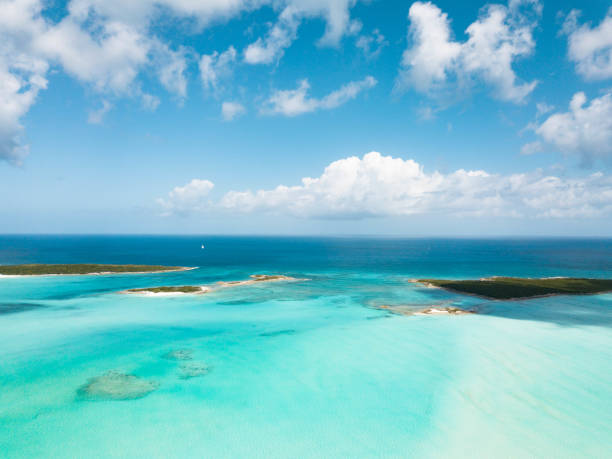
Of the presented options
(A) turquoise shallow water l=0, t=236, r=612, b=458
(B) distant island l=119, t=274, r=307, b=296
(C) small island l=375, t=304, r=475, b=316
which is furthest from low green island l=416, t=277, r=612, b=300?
(B) distant island l=119, t=274, r=307, b=296

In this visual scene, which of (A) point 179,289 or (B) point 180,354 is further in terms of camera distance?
(A) point 179,289

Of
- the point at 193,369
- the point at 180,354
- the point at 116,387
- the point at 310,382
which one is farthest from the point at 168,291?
the point at 310,382

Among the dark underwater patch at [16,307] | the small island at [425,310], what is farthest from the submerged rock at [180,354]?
the dark underwater patch at [16,307]

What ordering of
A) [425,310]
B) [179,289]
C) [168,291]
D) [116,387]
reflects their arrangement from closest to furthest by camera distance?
[116,387], [425,310], [168,291], [179,289]

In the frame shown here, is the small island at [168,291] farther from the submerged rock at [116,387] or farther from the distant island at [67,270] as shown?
the submerged rock at [116,387]

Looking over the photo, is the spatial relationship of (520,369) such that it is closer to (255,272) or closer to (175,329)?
(175,329)

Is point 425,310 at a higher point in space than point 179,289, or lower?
lower

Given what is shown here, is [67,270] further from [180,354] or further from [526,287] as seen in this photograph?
[526,287]
